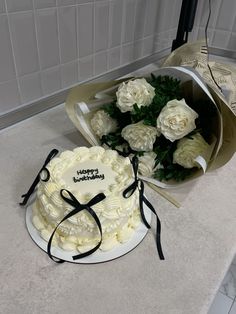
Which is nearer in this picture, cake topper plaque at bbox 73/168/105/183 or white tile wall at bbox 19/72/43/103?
cake topper plaque at bbox 73/168/105/183

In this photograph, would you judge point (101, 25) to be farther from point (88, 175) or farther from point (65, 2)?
point (88, 175)

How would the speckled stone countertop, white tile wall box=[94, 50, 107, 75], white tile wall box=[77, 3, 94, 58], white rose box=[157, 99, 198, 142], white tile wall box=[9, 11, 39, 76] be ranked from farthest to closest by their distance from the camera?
white tile wall box=[94, 50, 107, 75]
white tile wall box=[77, 3, 94, 58]
white tile wall box=[9, 11, 39, 76]
white rose box=[157, 99, 198, 142]
the speckled stone countertop

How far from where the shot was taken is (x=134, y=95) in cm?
59

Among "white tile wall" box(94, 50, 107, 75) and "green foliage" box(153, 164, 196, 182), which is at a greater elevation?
"white tile wall" box(94, 50, 107, 75)

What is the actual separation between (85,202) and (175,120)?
0.24 meters

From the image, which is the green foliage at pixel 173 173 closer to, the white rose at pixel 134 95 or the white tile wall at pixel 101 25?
the white rose at pixel 134 95

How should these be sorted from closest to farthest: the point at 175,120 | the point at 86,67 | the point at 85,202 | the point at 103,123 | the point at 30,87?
the point at 85,202 < the point at 175,120 < the point at 103,123 < the point at 30,87 < the point at 86,67

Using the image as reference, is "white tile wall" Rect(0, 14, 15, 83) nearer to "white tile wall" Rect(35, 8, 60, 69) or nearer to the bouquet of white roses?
"white tile wall" Rect(35, 8, 60, 69)

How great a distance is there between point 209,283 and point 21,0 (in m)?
0.70

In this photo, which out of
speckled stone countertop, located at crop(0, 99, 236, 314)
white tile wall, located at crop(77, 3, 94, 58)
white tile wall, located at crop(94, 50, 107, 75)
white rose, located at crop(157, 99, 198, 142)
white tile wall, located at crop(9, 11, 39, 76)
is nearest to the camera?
speckled stone countertop, located at crop(0, 99, 236, 314)

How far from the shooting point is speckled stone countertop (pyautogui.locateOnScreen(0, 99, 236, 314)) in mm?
417

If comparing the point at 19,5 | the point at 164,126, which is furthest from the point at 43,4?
the point at 164,126

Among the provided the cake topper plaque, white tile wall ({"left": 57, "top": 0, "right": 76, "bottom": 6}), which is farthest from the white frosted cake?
white tile wall ({"left": 57, "top": 0, "right": 76, "bottom": 6})

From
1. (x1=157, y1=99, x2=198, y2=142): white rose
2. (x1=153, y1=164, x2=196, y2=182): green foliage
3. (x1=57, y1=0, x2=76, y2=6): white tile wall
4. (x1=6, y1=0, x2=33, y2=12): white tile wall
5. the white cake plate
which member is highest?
(x1=6, y1=0, x2=33, y2=12): white tile wall
